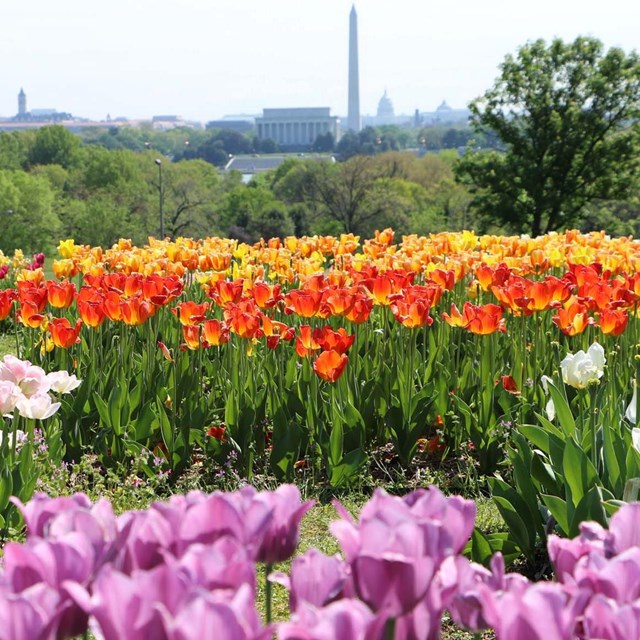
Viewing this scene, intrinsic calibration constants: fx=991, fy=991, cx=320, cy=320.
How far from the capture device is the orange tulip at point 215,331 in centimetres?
526

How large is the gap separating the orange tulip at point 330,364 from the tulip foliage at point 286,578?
3148 mm

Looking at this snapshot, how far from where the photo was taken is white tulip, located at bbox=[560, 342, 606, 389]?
384 cm

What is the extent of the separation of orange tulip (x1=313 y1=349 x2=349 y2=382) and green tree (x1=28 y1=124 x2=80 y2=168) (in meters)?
122

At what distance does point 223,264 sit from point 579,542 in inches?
250

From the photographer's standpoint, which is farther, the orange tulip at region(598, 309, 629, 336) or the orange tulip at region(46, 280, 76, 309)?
the orange tulip at region(46, 280, 76, 309)

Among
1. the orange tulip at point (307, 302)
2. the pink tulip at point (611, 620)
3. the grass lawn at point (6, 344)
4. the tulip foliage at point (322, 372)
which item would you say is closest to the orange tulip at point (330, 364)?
the tulip foliage at point (322, 372)

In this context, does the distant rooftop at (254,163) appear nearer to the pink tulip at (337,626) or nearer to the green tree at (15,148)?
the green tree at (15,148)

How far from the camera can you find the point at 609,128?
33.2 m

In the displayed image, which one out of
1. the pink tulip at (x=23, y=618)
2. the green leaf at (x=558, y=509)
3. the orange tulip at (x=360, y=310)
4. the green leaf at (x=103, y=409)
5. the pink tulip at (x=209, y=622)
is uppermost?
the pink tulip at (x=209, y=622)

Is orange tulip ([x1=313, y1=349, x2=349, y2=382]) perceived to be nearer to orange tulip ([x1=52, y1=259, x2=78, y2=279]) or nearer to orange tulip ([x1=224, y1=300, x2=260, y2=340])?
orange tulip ([x1=224, y1=300, x2=260, y2=340])

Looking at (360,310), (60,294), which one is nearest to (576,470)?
(360,310)

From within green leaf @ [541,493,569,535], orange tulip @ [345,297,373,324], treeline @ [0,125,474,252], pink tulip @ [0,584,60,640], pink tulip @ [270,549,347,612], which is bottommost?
treeline @ [0,125,474,252]

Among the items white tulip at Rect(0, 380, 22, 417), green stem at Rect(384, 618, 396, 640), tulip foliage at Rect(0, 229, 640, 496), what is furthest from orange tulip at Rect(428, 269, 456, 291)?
green stem at Rect(384, 618, 396, 640)

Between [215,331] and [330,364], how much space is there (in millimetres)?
843
